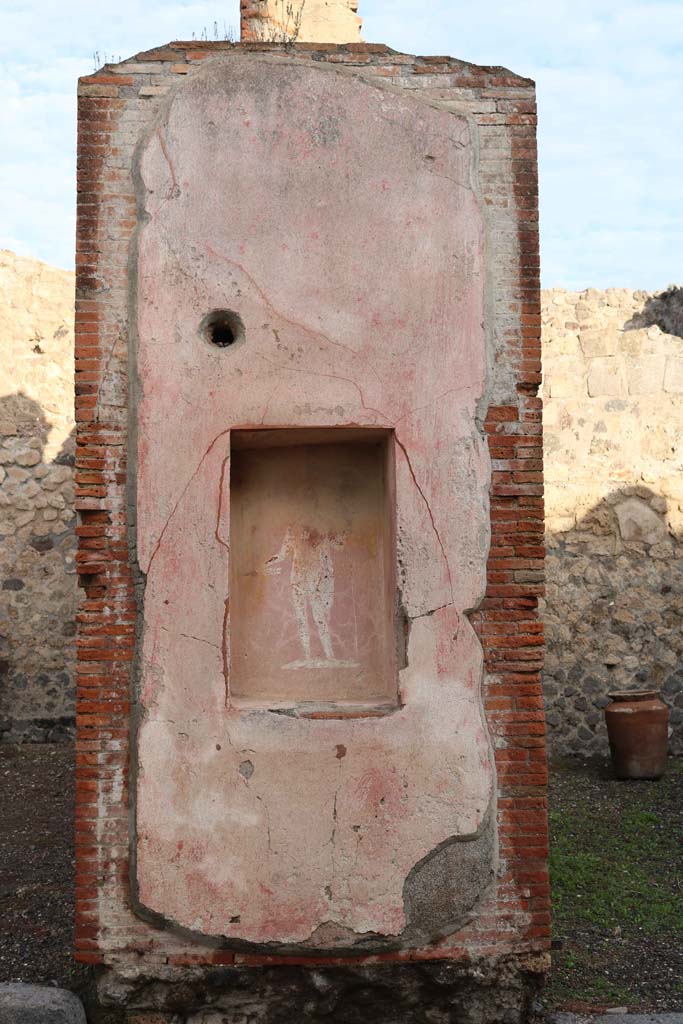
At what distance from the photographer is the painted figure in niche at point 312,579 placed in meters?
4.63

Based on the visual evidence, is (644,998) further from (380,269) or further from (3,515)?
(3,515)

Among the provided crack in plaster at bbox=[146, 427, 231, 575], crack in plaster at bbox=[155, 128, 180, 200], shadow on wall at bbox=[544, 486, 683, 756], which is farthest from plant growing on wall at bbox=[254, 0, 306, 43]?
shadow on wall at bbox=[544, 486, 683, 756]

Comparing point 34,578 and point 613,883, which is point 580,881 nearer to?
point 613,883

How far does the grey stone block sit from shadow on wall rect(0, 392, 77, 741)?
429 centimetres

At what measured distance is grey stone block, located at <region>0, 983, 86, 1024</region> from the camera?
13.6 ft

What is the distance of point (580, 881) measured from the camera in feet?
19.9

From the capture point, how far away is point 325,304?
14.1 feet

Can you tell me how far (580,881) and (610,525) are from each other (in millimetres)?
3722

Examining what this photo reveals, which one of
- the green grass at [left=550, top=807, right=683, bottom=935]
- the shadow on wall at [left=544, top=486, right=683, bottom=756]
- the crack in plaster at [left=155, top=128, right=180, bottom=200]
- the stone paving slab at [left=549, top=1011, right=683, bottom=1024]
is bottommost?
the stone paving slab at [left=549, top=1011, right=683, bottom=1024]

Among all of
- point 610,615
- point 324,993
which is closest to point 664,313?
point 610,615

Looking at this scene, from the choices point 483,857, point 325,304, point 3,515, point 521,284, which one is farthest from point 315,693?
point 3,515

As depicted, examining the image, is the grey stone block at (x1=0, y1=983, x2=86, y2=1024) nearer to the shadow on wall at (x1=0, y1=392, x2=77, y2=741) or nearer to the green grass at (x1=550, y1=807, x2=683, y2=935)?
the green grass at (x1=550, y1=807, x2=683, y2=935)

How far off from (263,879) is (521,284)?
281cm

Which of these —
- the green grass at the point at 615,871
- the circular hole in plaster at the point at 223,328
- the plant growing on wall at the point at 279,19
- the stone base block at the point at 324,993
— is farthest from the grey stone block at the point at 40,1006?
the plant growing on wall at the point at 279,19
